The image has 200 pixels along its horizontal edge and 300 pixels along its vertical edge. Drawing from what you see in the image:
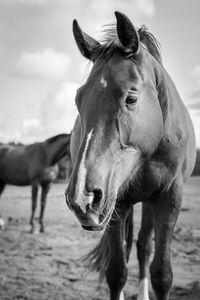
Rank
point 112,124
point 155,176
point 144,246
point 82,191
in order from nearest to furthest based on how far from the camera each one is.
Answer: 1. point 82,191
2. point 112,124
3. point 155,176
4. point 144,246

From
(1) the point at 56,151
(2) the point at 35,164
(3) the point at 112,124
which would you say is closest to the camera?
(3) the point at 112,124

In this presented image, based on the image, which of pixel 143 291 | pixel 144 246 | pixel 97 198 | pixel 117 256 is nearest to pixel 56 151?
pixel 144 246

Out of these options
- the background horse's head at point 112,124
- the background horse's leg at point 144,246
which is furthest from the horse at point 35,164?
the background horse's head at point 112,124

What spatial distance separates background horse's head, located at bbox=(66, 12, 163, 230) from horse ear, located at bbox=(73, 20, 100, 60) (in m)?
0.03

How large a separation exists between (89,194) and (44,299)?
2467mm

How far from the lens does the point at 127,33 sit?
212 centimetres

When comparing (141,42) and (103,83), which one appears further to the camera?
(141,42)

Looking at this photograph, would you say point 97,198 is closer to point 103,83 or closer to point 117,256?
point 103,83

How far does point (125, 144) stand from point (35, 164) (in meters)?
7.28

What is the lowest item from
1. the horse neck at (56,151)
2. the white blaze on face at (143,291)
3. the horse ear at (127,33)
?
the white blaze on face at (143,291)

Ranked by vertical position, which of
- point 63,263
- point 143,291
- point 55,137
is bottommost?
point 63,263

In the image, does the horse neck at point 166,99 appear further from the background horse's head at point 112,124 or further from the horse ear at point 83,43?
the horse ear at point 83,43

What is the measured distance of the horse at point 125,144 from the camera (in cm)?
190

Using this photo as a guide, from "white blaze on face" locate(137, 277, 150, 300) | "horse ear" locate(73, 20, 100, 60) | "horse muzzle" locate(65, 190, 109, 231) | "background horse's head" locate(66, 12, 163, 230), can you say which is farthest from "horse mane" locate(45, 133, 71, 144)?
"horse muzzle" locate(65, 190, 109, 231)
